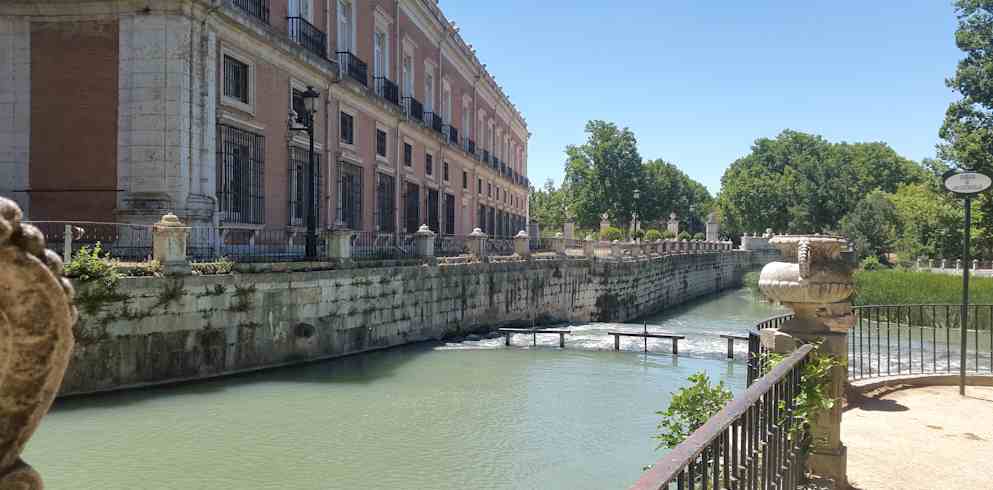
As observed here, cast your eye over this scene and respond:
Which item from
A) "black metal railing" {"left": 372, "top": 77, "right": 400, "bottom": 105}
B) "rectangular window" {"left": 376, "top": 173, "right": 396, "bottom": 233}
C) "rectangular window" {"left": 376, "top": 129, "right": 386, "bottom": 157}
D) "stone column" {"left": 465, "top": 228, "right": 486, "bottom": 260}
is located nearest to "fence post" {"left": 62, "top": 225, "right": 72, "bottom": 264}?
"stone column" {"left": 465, "top": 228, "right": 486, "bottom": 260}

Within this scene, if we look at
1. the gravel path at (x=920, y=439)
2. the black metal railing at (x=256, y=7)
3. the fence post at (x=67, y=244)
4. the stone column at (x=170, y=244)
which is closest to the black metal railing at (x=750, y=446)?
the gravel path at (x=920, y=439)

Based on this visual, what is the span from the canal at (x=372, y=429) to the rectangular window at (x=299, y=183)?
4.69 m

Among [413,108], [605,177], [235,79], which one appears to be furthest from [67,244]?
[605,177]

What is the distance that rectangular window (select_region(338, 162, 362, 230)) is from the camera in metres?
19.6

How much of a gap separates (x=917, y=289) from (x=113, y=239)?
2613 centimetres

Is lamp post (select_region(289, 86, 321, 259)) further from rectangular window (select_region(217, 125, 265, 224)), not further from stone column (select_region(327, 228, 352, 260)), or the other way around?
rectangular window (select_region(217, 125, 265, 224))

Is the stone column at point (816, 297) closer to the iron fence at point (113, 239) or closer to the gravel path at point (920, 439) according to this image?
the gravel path at point (920, 439)

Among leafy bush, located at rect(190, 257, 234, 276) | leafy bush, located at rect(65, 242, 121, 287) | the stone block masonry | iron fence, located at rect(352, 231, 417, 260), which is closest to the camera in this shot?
leafy bush, located at rect(65, 242, 121, 287)

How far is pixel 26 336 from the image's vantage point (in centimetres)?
158

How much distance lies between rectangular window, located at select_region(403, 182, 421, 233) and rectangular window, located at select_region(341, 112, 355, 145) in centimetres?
454

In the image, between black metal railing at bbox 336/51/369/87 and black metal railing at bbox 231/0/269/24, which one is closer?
black metal railing at bbox 231/0/269/24

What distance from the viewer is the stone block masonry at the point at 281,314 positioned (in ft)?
35.0

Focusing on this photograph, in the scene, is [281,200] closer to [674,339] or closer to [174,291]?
[174,291]

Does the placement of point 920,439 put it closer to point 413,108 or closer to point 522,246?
point 522,246
